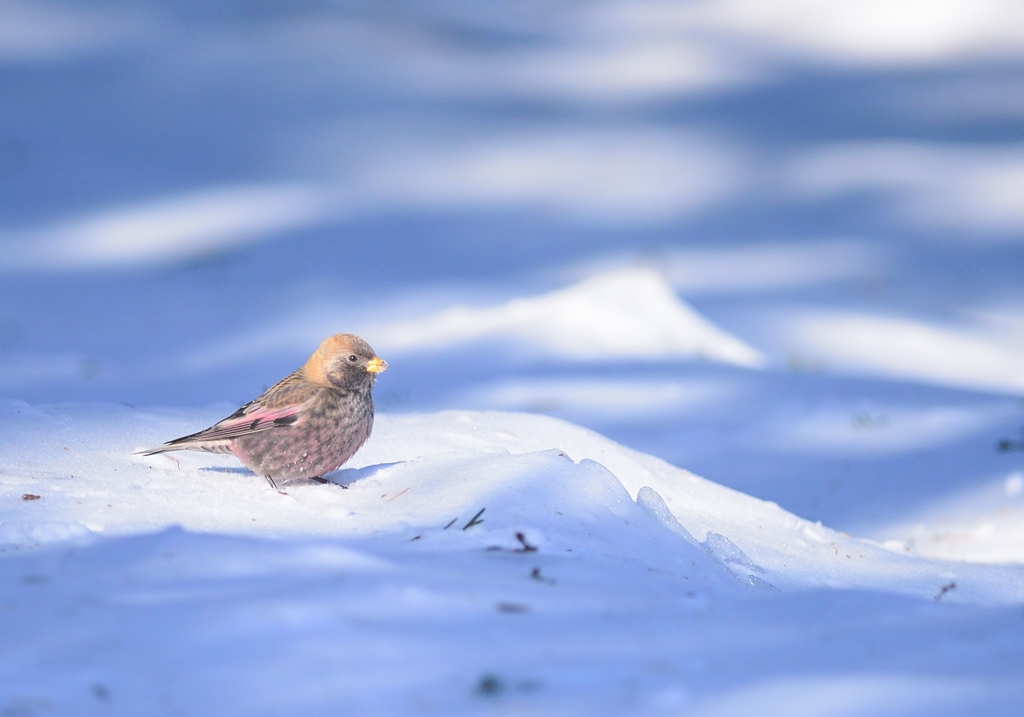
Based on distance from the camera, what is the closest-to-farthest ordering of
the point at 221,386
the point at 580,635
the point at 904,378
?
the point at 580,635 → the point at 221,386 → the point at 904,378

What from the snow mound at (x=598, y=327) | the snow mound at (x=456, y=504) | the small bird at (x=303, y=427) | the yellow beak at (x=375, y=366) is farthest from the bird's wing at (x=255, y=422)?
the snow mound at (x=598, y=327)

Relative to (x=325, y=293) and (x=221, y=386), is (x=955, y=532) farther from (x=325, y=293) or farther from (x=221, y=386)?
(x=325, y=293)

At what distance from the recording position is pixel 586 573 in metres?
2.09

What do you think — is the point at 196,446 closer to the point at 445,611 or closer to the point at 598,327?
the point at 445,611

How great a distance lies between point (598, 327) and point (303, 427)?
12.7ft

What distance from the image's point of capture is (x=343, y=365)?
314 cm

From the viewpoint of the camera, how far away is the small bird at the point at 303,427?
2.96 metres

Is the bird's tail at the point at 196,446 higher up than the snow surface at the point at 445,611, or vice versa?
the snow surface at the point at 445,611

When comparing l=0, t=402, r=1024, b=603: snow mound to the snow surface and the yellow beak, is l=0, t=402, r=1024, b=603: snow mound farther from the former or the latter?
the yellow beak

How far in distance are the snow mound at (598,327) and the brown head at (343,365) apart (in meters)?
3.21

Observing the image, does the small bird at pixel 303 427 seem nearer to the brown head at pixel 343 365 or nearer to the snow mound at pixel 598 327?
the brown head at pixel 343 365

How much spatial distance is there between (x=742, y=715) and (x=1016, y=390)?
6.38m

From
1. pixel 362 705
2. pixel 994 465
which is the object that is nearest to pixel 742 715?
pixel 362 705

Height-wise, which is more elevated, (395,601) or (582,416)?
(395,601)
